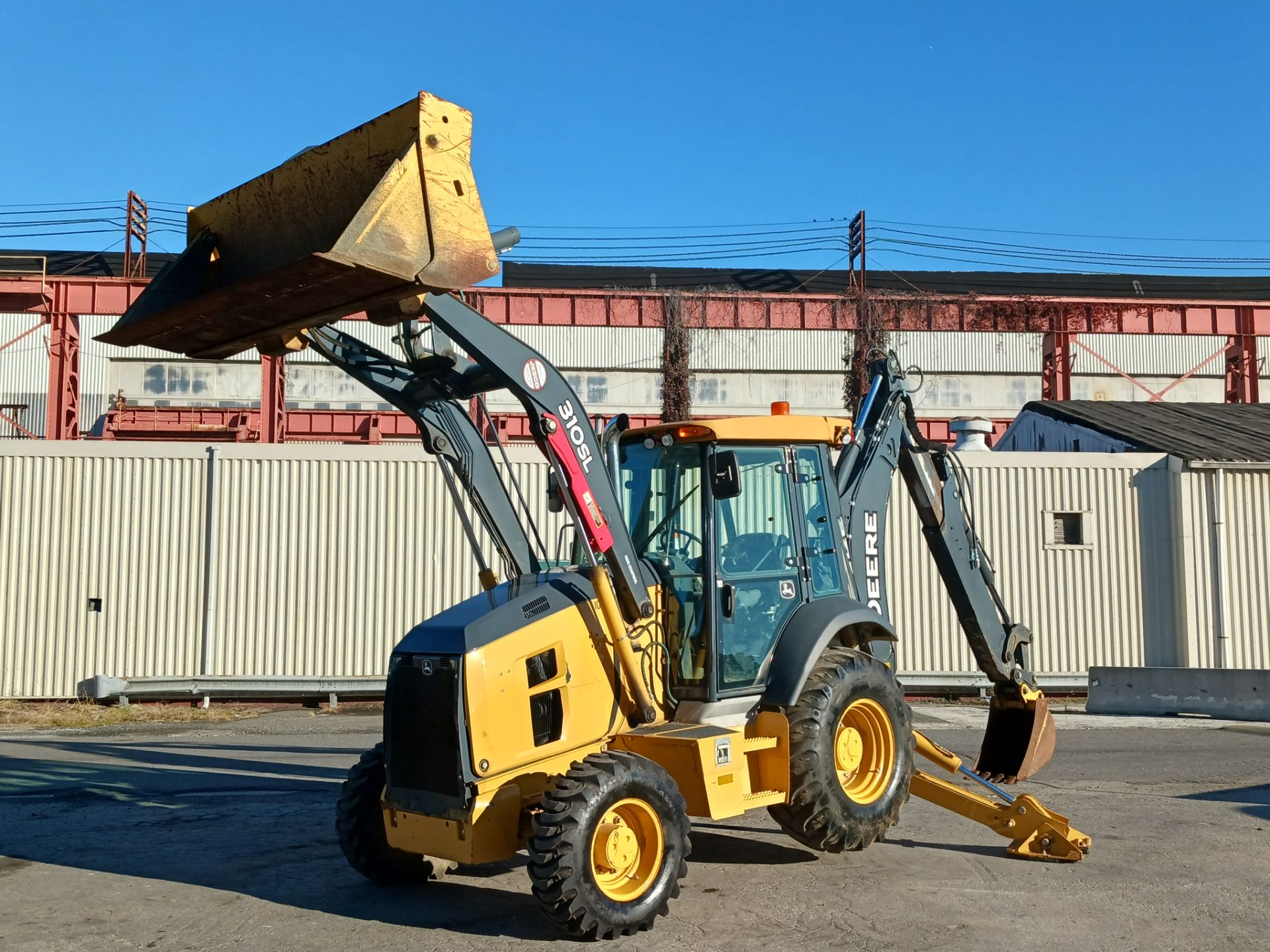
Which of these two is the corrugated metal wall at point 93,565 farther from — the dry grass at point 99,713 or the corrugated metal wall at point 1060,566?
the corrugated metal wall at point 1060,566

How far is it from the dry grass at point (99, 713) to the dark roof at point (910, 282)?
99.9 feet

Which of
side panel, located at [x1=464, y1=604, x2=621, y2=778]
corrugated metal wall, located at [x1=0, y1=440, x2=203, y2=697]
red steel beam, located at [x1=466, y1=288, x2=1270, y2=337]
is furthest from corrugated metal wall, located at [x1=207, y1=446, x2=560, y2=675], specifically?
red steel beam, located at [x1=466, y1=288, x2=1270, y2=337]

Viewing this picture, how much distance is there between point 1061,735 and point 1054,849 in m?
6.92

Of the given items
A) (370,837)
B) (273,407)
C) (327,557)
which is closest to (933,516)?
(370,837)

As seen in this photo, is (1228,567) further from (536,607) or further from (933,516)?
(536,607)

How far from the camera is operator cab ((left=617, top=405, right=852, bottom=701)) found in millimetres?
6441

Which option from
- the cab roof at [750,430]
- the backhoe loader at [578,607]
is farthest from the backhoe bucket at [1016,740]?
the cab roof at [750,430]

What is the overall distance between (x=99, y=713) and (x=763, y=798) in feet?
40.1

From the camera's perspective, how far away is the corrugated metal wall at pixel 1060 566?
17969 mm

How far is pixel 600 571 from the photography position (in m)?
6.04

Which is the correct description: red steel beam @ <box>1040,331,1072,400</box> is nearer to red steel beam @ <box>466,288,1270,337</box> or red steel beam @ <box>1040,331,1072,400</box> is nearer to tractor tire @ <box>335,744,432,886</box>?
red steel beam @ <box>466,288,1270,337</box>

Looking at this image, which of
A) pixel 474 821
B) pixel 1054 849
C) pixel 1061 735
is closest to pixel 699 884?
pixel 474 821

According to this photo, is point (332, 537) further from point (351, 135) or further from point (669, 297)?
point (669, 297)

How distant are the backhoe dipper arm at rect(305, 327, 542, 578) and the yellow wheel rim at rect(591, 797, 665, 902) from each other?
1.58 meters
